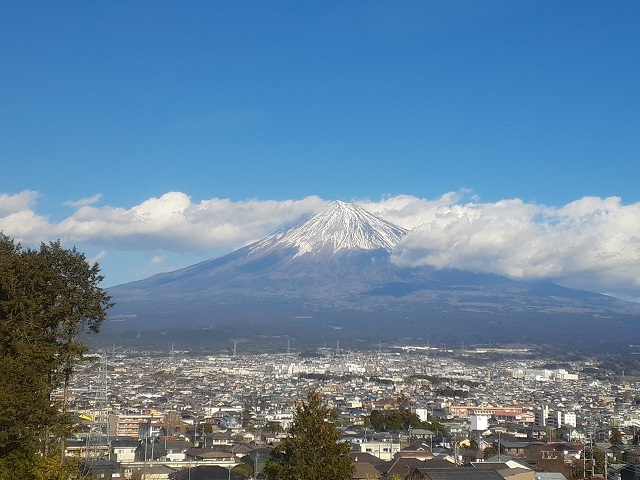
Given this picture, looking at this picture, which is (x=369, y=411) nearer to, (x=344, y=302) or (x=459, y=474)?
(x=459, y=474)

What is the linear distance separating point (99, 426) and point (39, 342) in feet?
68.6

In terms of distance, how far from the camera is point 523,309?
14412 cm

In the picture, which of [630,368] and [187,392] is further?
[630,368]


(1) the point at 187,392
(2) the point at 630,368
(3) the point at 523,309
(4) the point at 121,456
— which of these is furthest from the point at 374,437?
(3) the point at 523,309

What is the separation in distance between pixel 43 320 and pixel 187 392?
4681 centimetres

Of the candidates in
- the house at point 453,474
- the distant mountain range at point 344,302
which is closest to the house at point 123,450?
the house at point 453,474

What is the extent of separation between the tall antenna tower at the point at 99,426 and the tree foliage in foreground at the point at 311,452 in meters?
7.04

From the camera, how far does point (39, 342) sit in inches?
594

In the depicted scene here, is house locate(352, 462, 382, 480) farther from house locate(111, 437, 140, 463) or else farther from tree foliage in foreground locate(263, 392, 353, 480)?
tree foliage in foreground locate(263, 392, 353, 480)

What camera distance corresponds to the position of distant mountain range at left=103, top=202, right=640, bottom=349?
118m

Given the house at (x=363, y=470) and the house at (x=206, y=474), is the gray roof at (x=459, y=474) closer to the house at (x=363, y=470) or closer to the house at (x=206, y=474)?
the house at (x=363, y=470)

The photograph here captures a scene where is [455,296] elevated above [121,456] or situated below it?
above

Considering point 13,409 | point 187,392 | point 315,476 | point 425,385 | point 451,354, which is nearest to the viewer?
point 13,409

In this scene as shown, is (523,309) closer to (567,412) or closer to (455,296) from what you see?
(455,296)
